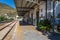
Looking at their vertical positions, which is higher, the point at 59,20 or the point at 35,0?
the point at 35,0

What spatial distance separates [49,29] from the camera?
15.2 meters

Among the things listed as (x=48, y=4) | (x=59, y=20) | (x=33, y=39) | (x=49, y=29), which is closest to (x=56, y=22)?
(x=59, y=20)

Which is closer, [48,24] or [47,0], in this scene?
[48,24]

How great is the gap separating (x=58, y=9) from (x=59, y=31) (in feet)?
9.36

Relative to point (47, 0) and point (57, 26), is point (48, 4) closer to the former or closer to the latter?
point (47, 0)

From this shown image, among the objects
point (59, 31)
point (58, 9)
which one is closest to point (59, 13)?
point (58, 9)

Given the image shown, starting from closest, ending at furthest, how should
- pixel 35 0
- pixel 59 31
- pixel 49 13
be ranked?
pixel 59 31, pixel 49 13, pixel 35 0

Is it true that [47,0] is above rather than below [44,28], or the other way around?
above

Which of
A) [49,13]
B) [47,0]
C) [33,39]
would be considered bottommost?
[33,39]

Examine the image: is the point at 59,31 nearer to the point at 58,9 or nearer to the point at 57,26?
the point at 57,26

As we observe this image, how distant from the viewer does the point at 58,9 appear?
16.4 m

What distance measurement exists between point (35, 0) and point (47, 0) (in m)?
4.51

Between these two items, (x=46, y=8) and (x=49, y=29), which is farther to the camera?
(x=46, y=8)

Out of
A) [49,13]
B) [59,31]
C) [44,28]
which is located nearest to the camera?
[59,31]
